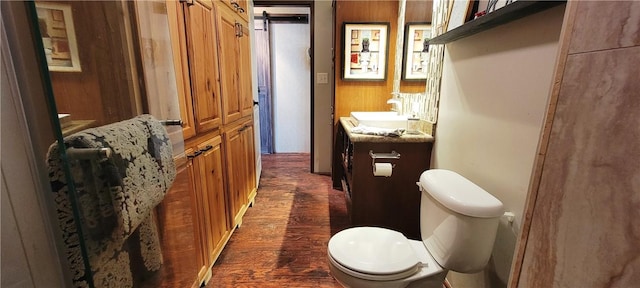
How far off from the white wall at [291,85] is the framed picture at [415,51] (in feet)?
6.09

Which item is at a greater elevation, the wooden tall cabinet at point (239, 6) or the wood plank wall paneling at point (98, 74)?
the wooden tall cabinet at point (239, 6)

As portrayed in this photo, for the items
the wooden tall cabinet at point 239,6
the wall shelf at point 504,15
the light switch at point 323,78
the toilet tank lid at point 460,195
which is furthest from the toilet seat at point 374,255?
the light switch at point 323,78

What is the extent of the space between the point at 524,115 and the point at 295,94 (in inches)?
137

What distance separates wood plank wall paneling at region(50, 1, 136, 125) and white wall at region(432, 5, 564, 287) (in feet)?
4.25

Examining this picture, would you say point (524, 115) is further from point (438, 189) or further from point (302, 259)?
point (302, 259)

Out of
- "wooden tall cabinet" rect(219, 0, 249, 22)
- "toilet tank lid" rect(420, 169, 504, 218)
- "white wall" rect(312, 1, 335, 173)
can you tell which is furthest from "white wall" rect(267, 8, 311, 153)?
"toilet tank lid" rect(420, 169, 504, 218)

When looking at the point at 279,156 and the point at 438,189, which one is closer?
the point at 438,189

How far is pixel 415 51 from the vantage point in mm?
2104

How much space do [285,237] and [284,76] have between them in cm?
272

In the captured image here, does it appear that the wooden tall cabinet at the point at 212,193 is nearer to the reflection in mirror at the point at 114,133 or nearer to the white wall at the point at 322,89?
the reflection in mirror at the point at 114,133

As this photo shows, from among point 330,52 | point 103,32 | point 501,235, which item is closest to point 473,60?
point 501,235

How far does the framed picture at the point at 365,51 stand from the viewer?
251 centimetres

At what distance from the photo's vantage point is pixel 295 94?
162 inches

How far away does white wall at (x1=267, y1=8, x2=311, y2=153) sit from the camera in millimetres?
3920
